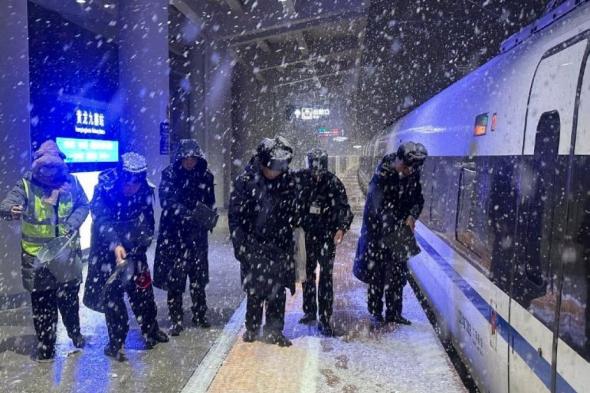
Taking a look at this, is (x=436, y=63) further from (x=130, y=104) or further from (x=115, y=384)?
(x=115, y=384)

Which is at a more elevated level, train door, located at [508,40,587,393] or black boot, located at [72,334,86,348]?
train door, located at [508,40,587,393]

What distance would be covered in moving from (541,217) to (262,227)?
2.53 m

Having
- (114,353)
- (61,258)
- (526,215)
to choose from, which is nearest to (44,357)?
(114,353)

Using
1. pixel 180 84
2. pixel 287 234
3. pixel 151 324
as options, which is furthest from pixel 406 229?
pixel 180 84

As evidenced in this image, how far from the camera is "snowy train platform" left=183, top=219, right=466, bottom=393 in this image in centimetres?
436

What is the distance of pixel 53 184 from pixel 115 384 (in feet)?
5.30

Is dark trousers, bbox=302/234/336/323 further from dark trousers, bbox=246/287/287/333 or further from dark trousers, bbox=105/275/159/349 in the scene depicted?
dark trousers, bbox=105/275/159/349

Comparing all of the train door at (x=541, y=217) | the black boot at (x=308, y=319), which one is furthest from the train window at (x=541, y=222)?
the black boot at (x=308, y=319)

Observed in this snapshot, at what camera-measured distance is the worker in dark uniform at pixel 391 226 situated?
5512mm

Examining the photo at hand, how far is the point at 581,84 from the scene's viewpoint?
8.80ft

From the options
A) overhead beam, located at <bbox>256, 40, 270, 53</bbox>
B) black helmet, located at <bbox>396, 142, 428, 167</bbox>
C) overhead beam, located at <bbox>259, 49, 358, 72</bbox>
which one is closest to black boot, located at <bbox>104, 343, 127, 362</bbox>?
black helmet, located at <bbox>396, 142, 428, 167</bbox>

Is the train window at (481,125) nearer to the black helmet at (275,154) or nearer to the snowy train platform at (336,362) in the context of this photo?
the black helmet at (275,154)

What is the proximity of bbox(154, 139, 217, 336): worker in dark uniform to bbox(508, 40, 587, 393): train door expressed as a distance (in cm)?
286

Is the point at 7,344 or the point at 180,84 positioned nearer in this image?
the point at 7,344
